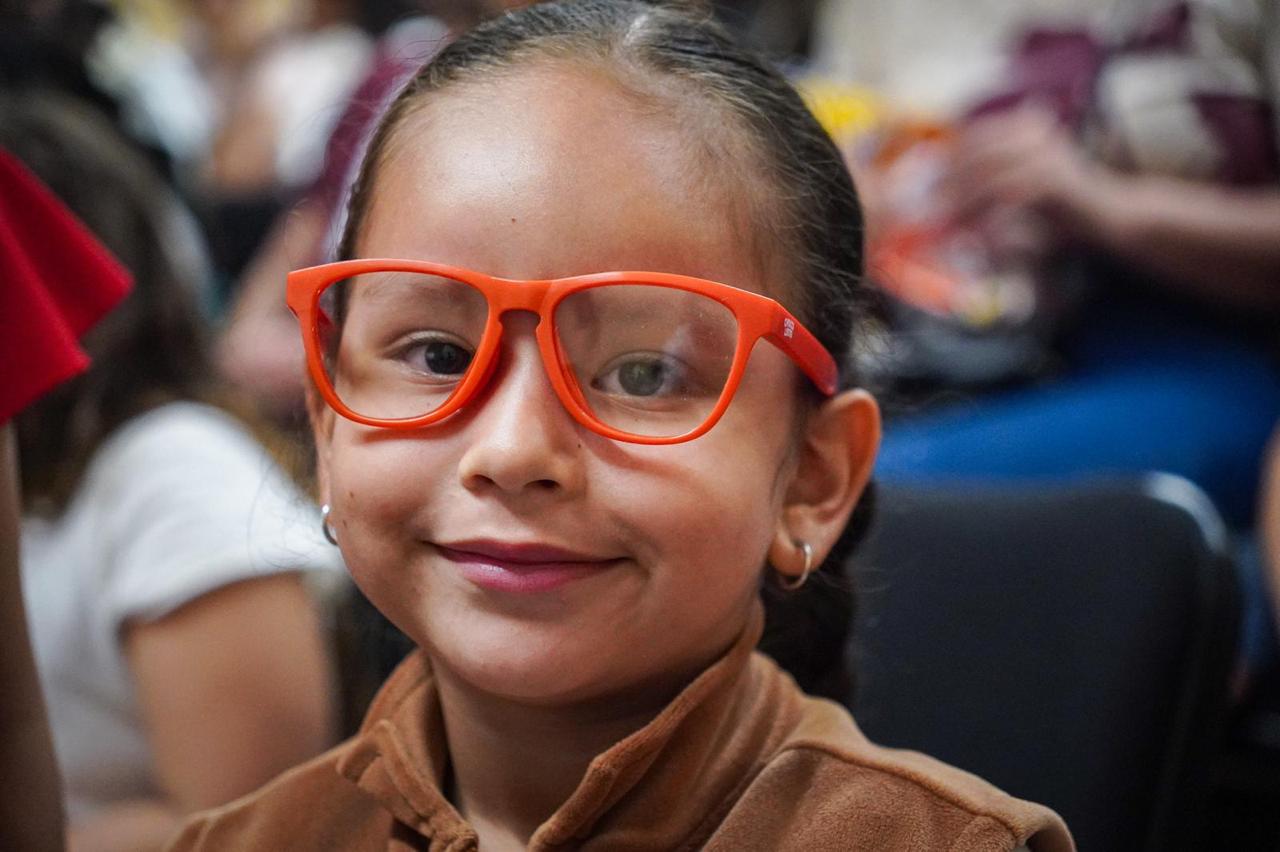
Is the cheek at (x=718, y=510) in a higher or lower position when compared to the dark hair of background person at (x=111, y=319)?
higher

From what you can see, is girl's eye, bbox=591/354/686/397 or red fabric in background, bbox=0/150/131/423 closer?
girl's eye, bbox=591/354/686/397

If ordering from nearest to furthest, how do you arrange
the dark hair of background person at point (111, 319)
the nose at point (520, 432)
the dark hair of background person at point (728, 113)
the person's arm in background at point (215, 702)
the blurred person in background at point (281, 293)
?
the nose at point (520, 432)
the dark hair of background person at point (728, 113)
the person's arm in background at point (215, 702)
the dark hair of background person at point (111, 319)
the blurred person in background at point (281, 293)

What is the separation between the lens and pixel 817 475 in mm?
1010

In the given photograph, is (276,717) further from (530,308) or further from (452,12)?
(452,12)

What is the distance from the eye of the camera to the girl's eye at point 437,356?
0.89 m

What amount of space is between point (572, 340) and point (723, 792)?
1.05 feet

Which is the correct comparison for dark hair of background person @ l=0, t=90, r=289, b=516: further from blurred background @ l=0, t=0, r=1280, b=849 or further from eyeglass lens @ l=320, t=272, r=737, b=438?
Result: eyeglass lens @ l=320, t=272, r=737, b=438

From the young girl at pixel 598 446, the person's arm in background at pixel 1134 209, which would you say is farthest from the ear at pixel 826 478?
the person's arm in background at pixel 1134 209

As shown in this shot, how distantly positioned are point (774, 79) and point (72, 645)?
3.43 ft

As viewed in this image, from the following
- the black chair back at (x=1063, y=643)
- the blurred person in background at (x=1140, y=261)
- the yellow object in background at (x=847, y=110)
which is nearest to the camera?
the black chair back at (x=1063, y=643)

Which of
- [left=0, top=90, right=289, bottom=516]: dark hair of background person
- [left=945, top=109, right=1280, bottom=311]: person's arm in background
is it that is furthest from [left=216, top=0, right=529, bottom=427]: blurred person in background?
[left=945, top=109, right=1280, bottom=311]: person's arm in background

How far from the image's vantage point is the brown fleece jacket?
0.86 metres

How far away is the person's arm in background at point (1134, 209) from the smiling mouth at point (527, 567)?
49.3 inches

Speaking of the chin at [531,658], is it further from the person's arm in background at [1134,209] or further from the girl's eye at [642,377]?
the person's arm in background at [1134,209]
